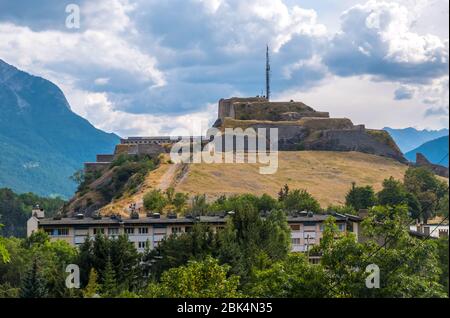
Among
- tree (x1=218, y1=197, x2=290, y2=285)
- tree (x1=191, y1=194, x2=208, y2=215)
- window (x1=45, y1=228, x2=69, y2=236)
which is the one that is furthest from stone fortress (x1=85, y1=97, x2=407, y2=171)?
tree (x1=218, y1=197, x2=290, y2=285)

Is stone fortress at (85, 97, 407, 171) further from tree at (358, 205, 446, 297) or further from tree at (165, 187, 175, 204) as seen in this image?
tree at (358, 205, 446, 297)

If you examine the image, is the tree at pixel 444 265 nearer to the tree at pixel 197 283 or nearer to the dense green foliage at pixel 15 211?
the tree at pixel 197 283

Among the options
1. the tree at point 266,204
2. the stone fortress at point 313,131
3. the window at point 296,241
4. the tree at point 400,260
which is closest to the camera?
the tree at point 400,260

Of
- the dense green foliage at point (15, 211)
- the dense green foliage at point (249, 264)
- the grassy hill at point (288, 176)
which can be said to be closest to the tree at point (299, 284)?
the dense green foliage at point (249, 264)

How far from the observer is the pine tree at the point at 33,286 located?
2559cm

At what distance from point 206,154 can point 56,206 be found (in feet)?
110

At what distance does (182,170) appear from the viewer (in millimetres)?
107438

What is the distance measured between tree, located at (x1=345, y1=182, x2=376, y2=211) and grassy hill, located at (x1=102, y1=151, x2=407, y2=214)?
379cm

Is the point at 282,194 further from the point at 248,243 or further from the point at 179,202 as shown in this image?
the point at 248,243

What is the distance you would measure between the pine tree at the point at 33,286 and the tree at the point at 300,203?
54.9 m

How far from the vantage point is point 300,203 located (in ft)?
275

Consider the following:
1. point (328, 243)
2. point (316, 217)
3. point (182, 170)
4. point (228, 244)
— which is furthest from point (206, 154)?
point (328, 243)

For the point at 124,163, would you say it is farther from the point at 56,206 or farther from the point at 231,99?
the point at 231,99

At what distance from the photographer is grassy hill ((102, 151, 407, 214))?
326ft
